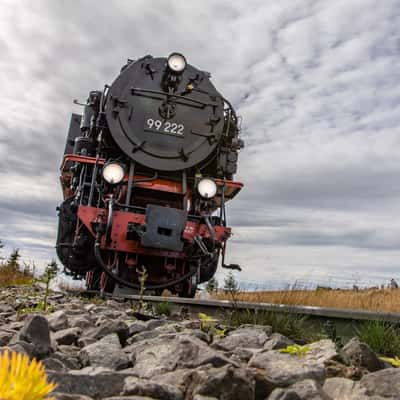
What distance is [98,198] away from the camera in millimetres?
7656

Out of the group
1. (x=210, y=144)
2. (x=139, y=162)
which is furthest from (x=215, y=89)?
(x=139, y=162)

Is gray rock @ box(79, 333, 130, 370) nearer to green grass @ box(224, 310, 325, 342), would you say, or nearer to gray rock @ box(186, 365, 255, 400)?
gray rock @ box(186, 365, 255, 400)

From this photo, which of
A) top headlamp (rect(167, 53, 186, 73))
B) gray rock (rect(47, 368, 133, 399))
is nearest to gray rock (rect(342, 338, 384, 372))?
gray rock (rect(47, 368, 133, 399))

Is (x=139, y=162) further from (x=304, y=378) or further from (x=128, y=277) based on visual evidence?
(x=304, y=378)

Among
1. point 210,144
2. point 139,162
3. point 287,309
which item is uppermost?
point 210,144

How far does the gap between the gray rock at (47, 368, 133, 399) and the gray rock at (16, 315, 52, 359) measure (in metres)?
0.49

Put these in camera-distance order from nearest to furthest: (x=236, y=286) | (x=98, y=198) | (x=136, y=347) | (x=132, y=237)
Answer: (x=136, y=347) → (x=236, y=286) → (x=132, y=237) → (x=98, y=198)

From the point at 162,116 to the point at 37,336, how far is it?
6.68m

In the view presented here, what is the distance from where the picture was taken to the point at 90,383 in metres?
1.34

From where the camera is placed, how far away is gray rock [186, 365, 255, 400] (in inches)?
52.9

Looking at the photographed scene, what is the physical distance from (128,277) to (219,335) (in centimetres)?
481

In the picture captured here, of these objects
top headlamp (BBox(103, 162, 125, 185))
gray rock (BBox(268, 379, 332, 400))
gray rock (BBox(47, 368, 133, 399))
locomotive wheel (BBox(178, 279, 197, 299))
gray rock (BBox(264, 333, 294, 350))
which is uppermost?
top headlamp (BBox(103, 162, 125, 185))

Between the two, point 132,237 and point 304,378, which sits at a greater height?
point 132,237

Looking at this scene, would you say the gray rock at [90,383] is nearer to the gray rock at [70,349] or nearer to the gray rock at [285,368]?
the gray rock at [285,368]
